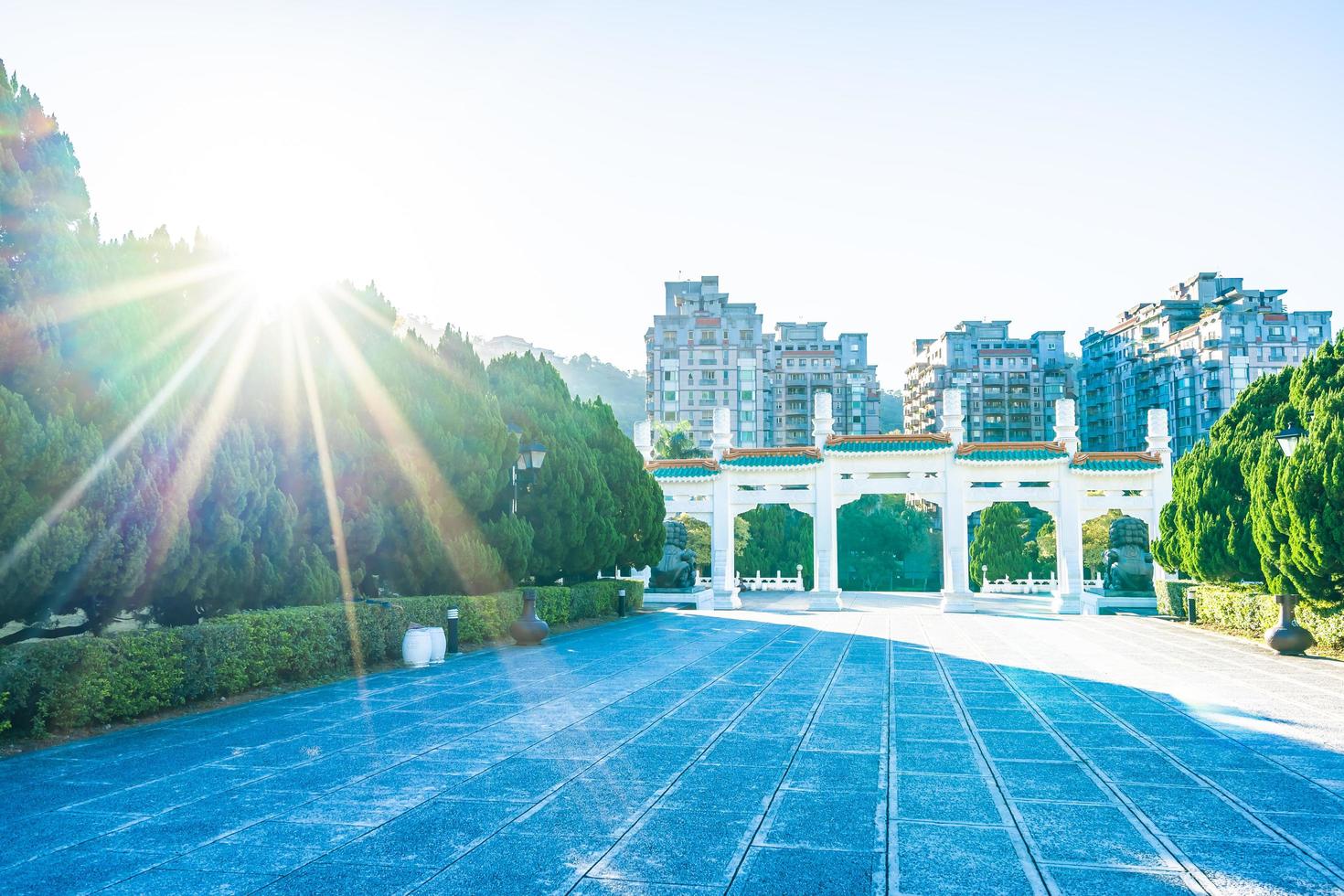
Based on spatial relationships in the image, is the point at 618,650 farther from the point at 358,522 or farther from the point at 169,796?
the point at 169,796

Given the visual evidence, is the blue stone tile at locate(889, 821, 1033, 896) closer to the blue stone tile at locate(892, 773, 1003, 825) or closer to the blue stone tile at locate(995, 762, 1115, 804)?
the blue stone tile at locate(892, 773, 1003, 825)

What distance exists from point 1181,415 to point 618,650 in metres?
87.8

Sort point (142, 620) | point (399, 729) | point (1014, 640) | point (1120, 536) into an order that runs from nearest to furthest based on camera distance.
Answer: point (399, 729) → point (142, 620) → point (1014, 640) → point (1120, 536)

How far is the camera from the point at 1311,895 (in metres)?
5.20

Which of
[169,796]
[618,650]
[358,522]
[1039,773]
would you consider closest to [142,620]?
[358,522]

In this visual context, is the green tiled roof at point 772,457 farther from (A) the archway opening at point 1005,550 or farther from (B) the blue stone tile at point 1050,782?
(B) the blue stone tile at point 1050,782

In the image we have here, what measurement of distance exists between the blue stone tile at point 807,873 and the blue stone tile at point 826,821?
170 mm

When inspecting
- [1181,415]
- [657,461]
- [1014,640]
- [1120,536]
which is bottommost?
[1014,640]

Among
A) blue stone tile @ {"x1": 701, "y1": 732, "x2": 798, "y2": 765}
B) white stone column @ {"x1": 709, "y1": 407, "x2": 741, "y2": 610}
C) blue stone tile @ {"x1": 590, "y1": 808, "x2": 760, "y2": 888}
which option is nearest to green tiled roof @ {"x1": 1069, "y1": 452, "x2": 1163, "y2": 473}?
white stone column @ {"x1": 709, "y1": 407, "x2": 741, "y2": 610}

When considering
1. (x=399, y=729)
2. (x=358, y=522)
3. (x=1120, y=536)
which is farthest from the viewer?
(x=1120, y=536)

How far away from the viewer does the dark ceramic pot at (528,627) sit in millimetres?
19000

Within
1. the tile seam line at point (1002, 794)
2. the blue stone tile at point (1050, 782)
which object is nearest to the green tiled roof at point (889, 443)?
the tile seam line at point (1002, 794)

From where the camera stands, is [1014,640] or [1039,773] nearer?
[1039,773]

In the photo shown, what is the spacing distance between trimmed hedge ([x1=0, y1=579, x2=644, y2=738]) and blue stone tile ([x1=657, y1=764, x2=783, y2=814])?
6.18 m
